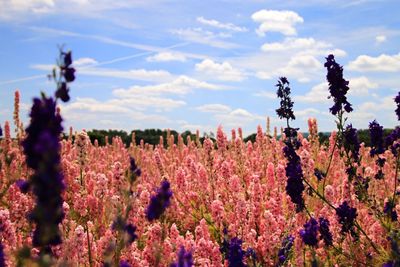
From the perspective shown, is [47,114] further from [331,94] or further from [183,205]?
[183,205]

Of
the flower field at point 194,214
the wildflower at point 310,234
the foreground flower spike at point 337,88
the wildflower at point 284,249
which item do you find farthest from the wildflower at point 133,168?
the foreground flower spike at point 337,88

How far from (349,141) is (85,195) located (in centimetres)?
247

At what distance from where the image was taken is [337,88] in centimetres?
448

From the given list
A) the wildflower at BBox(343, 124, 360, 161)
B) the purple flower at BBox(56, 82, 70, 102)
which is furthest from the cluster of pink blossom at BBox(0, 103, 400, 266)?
the purple flower at BBox(56, 82, 70, 102)

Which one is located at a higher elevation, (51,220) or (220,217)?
(51,220)

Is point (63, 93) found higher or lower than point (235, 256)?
higher

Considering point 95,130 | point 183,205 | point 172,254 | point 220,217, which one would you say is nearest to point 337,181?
point 183,205

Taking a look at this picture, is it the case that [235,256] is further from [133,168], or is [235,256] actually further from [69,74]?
[69,74]

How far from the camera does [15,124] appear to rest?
26.6ft

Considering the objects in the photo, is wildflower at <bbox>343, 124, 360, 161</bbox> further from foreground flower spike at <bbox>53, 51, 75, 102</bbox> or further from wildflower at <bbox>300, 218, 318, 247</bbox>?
foreground flower spike at <bbox>53, 51, 75, 102</bbox>

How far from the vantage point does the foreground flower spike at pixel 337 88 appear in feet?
14.6

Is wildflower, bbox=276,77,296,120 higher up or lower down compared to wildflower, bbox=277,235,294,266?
higher up

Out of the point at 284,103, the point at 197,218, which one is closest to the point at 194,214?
the point at 197,218

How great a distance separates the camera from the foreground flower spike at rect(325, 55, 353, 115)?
14.6 ft
